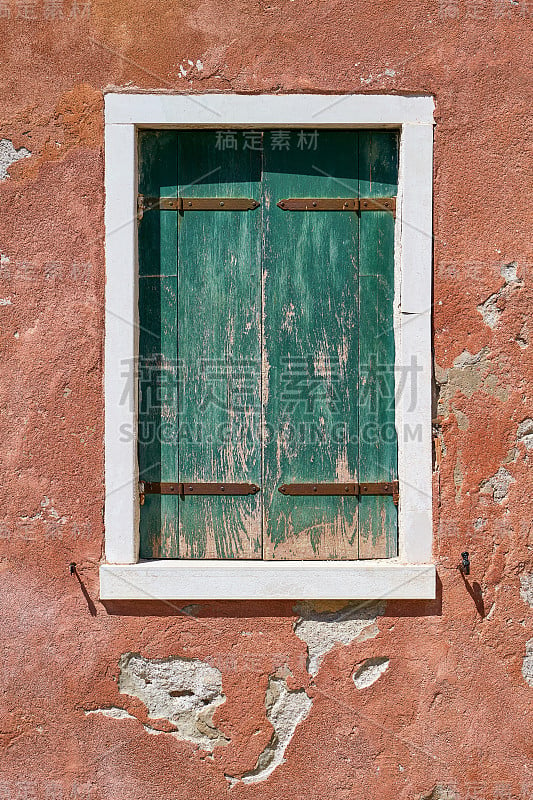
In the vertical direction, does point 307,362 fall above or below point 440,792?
above

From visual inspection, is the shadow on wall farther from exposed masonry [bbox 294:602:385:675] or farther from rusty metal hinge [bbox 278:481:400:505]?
rusty metal hinge [bbox 278:481:400:505]

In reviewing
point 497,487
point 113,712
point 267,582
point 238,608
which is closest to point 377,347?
point 497,487

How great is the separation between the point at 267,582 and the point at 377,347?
3.34ft

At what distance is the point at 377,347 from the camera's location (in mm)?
2420

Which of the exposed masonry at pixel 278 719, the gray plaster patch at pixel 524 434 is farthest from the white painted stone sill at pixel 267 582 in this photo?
the gray plaster patch at pixel 524 434

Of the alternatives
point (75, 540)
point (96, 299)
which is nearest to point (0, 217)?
point (96, 299)

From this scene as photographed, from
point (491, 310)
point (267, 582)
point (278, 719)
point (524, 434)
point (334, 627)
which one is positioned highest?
point (491, 310)

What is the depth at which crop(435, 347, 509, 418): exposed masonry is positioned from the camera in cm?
233

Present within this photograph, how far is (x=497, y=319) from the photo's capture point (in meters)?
2.34

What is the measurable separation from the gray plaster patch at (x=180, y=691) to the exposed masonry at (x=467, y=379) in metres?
1.37

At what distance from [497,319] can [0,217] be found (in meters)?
1.98

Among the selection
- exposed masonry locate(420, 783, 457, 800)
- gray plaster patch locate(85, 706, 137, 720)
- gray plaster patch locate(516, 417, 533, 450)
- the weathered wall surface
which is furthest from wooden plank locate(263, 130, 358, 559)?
exposed masonry locate(420, 783, 457, 800)

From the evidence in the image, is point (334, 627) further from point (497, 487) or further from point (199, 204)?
point (199, 204)

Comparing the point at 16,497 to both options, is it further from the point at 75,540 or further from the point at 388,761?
the point at 388,761
